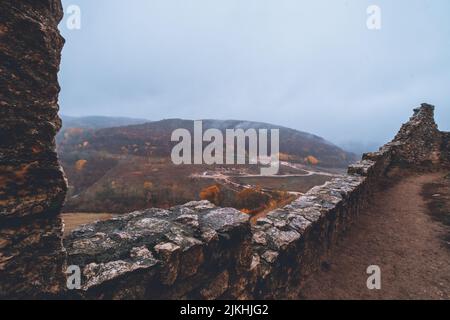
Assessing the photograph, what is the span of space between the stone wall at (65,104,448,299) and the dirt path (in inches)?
23.1

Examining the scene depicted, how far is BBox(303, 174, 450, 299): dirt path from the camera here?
22.3ft

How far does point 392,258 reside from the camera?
803 cm

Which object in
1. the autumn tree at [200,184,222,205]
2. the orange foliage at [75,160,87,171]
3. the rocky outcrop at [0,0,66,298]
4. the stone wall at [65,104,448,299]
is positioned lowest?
the autumn tree at [200,184,222,205]

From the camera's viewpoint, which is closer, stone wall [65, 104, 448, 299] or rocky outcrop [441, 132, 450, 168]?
stone wall [65, 104, 448, 299]

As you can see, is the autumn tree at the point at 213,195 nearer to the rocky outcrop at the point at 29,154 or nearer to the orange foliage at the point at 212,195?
the orange foliage at the point at 212,195

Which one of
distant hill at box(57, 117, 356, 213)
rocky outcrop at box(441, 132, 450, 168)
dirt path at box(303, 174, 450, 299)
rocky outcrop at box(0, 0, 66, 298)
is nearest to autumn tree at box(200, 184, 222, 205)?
distant hill at box(57, 117, 356, 213)

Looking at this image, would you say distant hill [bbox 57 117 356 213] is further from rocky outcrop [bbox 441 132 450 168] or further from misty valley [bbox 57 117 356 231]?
rocky outcrop [bbox 441 132 450 168]

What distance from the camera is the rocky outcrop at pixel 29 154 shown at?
3158 millimetres

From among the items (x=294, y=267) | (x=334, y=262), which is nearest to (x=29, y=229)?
(x=294, y=267)

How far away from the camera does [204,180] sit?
5466 centimetres

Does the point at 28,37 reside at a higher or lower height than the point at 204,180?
higher

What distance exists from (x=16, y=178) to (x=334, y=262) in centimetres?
825
